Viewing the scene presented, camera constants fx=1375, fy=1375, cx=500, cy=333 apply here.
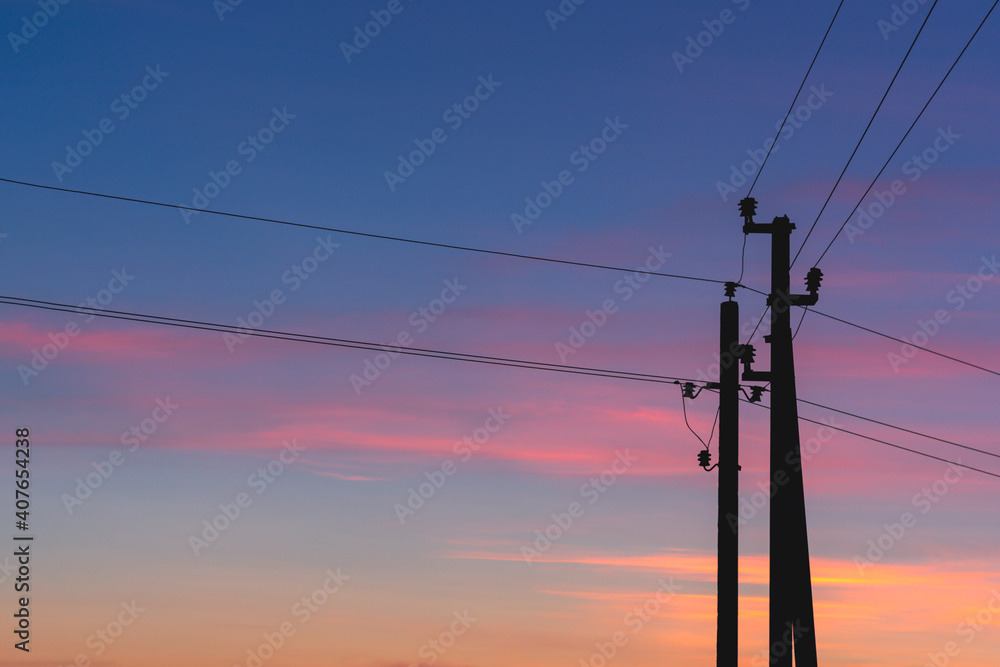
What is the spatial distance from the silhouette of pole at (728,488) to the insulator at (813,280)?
6.67ft

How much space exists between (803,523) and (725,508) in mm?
2527

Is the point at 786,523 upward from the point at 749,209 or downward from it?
downward

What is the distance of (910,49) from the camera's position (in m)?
18.6

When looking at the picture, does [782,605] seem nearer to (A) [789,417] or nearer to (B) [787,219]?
(A) [789,417]

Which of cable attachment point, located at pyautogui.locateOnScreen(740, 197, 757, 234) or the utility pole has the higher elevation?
cable attachment point, located at pyautogui.locateOnScreen(740, 197, 757, 234)

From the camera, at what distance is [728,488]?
1018 inches

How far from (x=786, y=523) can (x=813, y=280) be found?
4468 mm

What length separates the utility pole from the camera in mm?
23016

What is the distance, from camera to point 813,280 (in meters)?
24.7

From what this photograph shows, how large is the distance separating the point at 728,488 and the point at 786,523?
8.71ft

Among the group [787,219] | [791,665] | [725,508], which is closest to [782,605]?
[791,665]

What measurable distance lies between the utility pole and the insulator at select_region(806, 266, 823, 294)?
556 mm

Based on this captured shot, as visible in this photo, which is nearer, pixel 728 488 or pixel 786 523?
pixel 786 523

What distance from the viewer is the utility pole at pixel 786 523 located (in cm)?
2302
